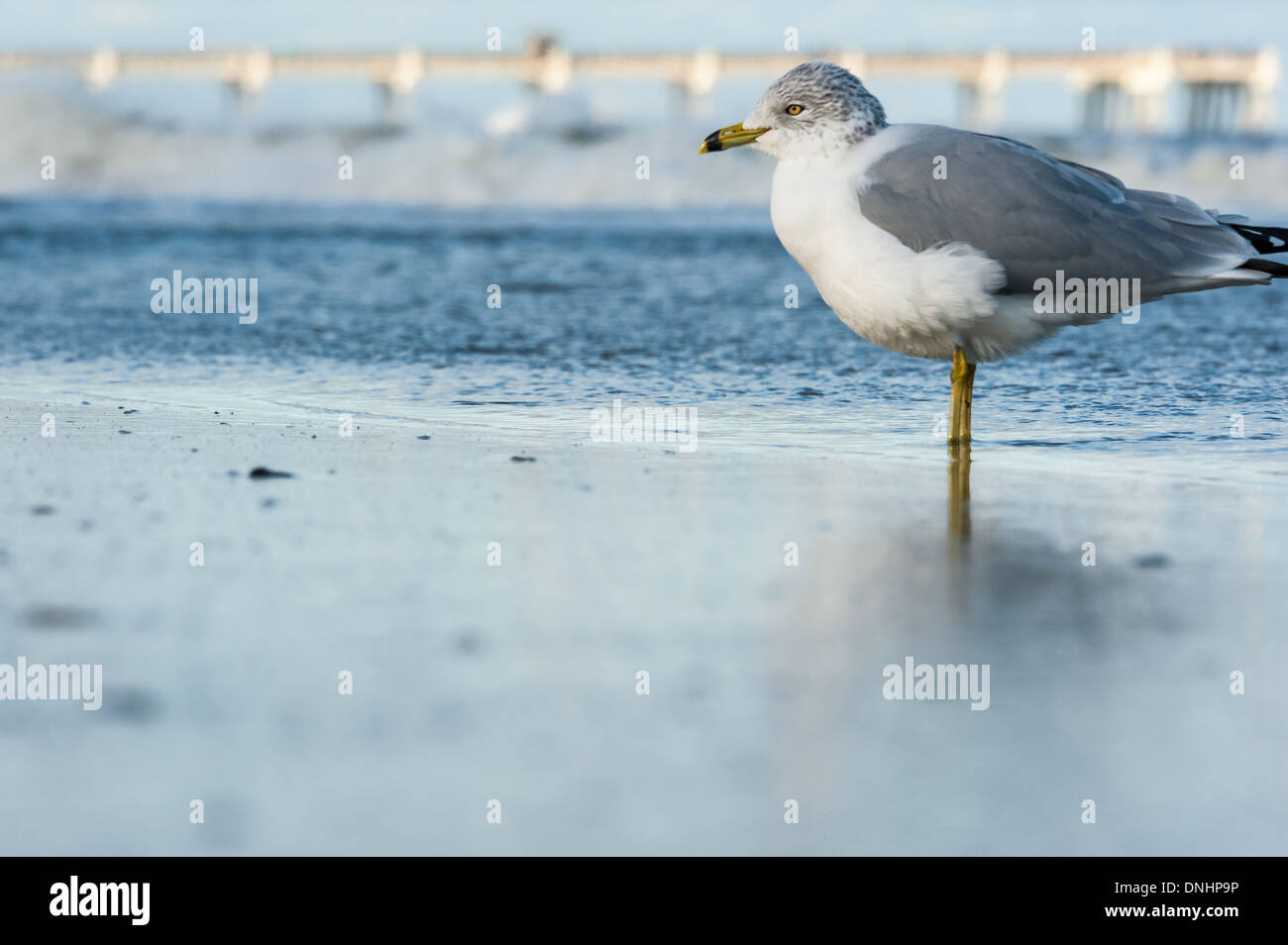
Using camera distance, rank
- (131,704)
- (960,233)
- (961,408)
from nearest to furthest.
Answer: (131,704) → (960,233) → (961,408)

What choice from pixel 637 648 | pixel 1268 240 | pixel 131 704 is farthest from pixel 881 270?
pixel 131 704

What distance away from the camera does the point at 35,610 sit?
267 cm

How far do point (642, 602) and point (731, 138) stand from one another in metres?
2.08

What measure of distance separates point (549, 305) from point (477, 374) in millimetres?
2326

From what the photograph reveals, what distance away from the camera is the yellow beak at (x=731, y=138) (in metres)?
4.43

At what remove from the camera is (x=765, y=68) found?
4662 cm

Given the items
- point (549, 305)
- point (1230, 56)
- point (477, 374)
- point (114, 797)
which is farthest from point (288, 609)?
point (1230, 56)

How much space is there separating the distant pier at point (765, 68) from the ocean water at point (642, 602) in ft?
126

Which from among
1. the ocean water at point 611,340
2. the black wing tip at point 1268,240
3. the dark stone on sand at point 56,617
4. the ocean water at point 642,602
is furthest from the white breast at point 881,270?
the dark stone on sand at point 56,617

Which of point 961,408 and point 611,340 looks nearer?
point 961,408

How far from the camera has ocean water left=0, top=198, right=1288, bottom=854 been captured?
74.4 inches

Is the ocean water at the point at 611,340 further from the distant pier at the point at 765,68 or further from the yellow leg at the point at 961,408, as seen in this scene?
the distant pier at the point at 765,68

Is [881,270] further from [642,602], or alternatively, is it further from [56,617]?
[56,617]
